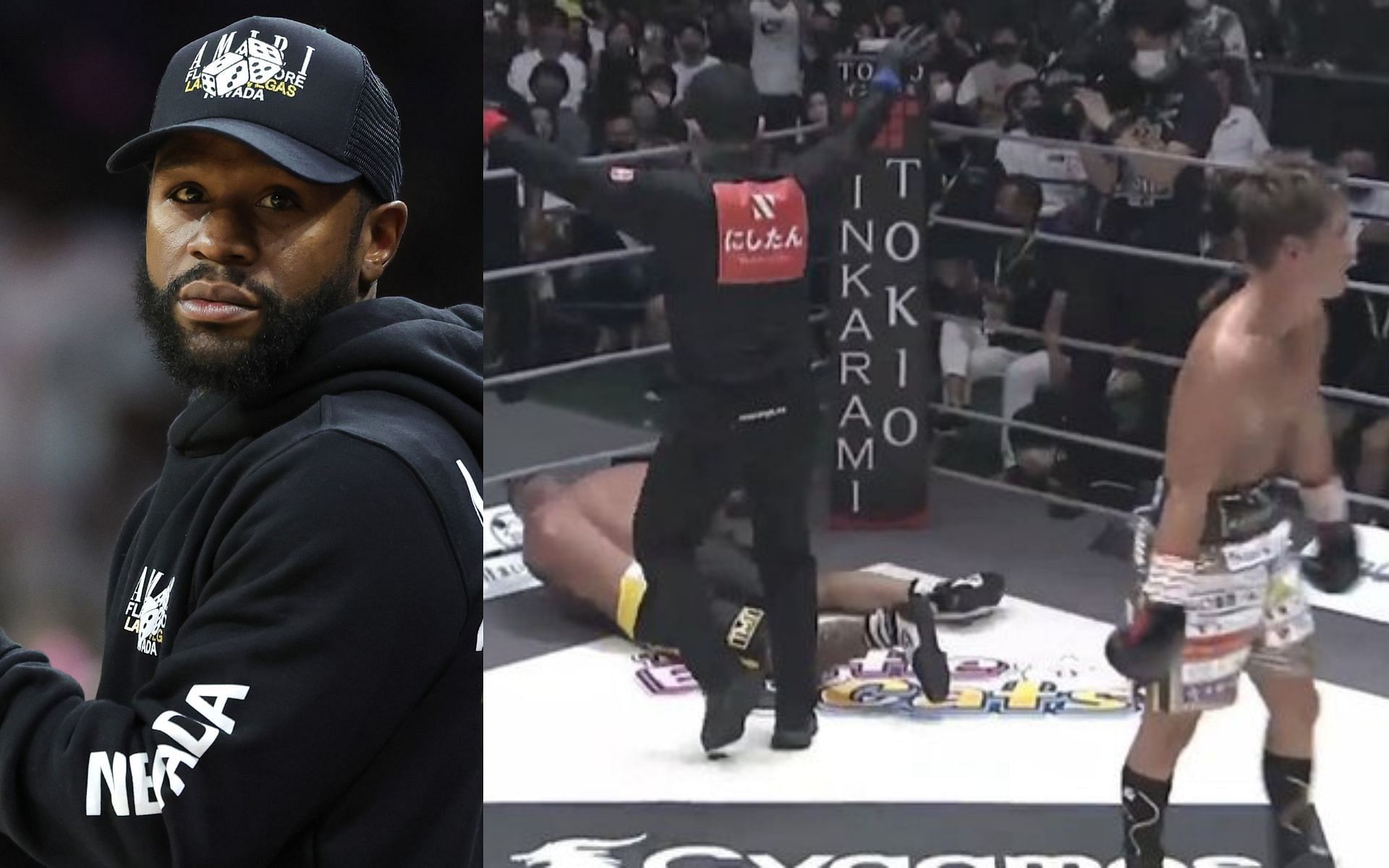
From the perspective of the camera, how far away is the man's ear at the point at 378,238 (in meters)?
1.18

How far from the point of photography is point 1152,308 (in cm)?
Result: 217

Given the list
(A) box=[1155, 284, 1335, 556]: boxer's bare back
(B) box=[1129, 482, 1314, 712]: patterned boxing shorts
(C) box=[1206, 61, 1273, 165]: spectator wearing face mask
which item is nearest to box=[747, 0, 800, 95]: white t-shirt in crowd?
(C) box=[1206, 61, 1273, 165]: spectator wearing face mask

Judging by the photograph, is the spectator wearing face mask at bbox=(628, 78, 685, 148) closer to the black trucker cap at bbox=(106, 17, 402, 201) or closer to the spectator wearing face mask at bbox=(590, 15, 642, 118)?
the spectator wearing face mask at bbox=(590, 15, 642, 118)

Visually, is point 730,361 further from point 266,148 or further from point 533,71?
point 266,148

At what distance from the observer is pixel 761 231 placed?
218 cm

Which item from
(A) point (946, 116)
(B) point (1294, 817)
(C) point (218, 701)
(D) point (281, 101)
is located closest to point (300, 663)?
(C) point (218, 701)

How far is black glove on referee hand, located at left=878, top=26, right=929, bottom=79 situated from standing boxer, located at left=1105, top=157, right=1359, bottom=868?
1.48ft

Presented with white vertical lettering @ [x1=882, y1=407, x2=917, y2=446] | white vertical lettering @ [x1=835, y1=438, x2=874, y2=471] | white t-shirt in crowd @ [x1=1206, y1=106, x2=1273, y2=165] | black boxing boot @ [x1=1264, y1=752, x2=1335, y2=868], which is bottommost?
black boxing boot @ [x1=1264, y1=752, x2=1335, y2=868]

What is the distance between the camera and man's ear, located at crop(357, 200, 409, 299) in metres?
1.18

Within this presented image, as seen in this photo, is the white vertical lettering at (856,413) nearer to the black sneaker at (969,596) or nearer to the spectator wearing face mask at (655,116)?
the black sneaker at (969,596)

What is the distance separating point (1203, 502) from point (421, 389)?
54.5 inches

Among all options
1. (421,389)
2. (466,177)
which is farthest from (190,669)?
(466,177)

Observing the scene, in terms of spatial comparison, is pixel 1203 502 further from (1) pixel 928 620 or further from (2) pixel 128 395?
(2) pixel 128 395

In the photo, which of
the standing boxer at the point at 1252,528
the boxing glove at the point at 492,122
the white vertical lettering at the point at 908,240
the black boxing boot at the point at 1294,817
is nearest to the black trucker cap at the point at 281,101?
the boxing glove at the point at 492,122
